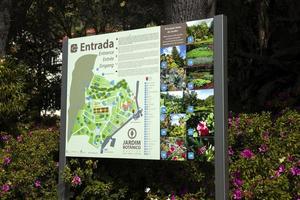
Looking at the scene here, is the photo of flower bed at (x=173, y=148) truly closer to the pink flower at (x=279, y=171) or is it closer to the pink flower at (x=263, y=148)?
the pink flower at (x=263, y=148)

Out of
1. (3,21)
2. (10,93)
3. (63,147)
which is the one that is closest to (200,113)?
(63,147)

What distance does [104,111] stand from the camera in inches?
224

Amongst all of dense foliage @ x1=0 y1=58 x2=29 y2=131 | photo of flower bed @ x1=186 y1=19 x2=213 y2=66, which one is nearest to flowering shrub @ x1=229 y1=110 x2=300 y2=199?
photo of flower bed @ x1=186 y1=19 x2=213 y2=66

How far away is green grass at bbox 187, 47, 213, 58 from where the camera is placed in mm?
4914

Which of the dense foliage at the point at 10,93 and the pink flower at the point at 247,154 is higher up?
the dense foliage at the point at 10,93

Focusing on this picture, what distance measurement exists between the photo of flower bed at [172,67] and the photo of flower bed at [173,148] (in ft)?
1.70

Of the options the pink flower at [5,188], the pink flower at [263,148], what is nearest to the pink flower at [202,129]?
the pink flower at [263,148]

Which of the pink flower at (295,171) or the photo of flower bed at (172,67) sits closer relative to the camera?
the pink flower at (295,171)

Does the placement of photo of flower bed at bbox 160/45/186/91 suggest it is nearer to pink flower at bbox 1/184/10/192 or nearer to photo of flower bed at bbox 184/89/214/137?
photo of flower bed at bbox 184/89/214/137

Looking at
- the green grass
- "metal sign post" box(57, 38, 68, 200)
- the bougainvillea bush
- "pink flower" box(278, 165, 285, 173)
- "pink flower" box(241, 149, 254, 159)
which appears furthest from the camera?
the bougainvillea bush

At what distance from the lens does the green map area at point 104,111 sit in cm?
547

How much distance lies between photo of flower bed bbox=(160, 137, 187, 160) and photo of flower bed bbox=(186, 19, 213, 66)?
30.5 inches

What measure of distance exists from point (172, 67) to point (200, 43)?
39 cm

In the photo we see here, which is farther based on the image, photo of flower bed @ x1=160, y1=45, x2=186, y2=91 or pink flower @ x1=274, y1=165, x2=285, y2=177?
photo of flower bed @ x1=160, y1=45, x2=186, y2=91
